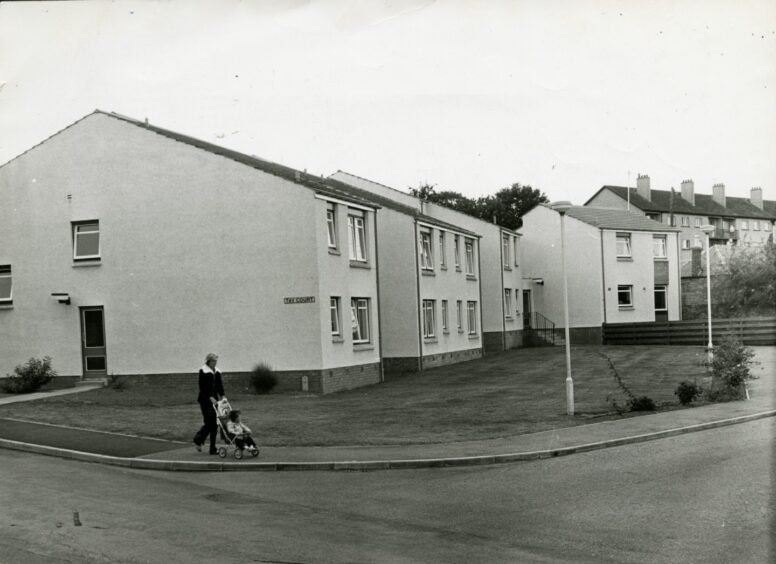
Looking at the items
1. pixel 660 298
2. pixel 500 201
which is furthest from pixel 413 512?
pixel 500 201

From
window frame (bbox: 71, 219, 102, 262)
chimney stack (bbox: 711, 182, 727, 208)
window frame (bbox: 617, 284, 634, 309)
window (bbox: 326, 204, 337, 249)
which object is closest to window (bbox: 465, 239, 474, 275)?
window frame (bbox: 617, 284, 634, 309)

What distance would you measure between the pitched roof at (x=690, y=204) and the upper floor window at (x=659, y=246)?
33308mm

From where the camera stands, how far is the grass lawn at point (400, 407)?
17.2 m

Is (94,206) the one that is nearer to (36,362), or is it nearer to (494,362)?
(36,362)

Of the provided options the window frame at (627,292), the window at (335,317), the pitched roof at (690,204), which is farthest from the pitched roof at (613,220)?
the pitched roof at (690,204)

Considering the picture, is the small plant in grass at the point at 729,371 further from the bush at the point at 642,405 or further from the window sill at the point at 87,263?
the window sill at the point at 87,263

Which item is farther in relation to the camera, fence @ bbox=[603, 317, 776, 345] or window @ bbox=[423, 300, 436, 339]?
fence @ bbox=[603, 317, 776, 345]

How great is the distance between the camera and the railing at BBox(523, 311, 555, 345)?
52406 mm

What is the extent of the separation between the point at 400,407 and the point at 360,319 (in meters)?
8.48

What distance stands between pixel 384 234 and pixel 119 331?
12481mm

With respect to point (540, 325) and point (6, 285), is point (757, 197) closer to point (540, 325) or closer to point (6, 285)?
point (540, 325)

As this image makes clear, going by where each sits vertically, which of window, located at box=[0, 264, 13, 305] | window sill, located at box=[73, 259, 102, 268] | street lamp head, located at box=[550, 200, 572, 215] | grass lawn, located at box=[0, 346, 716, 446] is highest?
street lamp head, located at box=[550, 200, 572, 215]

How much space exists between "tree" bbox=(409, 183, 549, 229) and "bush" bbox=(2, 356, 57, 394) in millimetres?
51804

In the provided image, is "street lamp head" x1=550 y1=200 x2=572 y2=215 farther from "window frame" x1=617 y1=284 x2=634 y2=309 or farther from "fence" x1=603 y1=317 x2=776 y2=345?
"window frame" x1=617 y1=284 x2=634 y2=309
